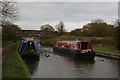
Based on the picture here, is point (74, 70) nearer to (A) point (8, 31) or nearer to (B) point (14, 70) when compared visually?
(B) point (14, 70)

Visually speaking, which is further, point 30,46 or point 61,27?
point 61,27

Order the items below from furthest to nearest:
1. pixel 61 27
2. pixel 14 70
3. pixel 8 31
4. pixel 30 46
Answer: pixel 61 27
pixel 8 31
pixel 30 46
pixel 14 70

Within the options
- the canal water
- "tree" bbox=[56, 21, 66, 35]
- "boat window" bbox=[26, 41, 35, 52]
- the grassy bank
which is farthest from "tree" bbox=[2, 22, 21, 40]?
"tree" bbox=[56, 21, 66, 35]

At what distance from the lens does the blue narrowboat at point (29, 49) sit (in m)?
19.4

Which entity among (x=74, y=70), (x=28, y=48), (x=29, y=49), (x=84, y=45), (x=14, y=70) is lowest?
(x=74, y=70)

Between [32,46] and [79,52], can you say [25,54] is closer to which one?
[32,46]

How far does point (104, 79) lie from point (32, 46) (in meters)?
12.7

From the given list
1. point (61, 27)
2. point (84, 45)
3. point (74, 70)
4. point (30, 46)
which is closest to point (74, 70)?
point (74, 70)

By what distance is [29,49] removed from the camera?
21.9 m

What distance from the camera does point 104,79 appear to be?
11.3 m

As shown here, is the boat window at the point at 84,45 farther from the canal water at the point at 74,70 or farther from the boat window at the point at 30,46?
the boat window at the point at 30,46

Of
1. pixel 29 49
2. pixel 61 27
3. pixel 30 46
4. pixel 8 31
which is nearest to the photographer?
pixel 29 49

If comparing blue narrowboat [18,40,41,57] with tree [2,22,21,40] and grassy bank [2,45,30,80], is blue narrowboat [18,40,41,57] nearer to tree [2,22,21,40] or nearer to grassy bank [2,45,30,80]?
tree [2,22,21,40]

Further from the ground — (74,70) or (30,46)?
(30,46)
